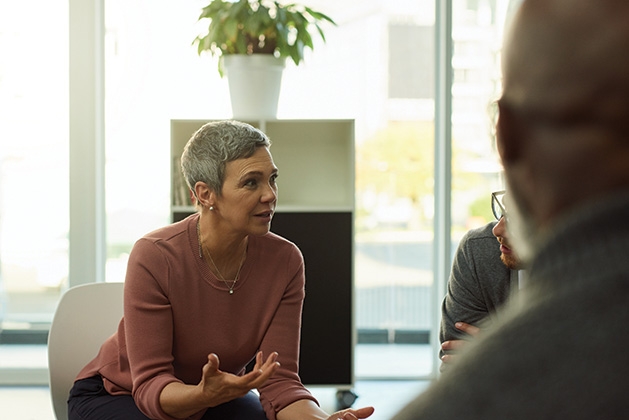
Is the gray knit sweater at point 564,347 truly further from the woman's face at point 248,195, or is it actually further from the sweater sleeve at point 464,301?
the woman's face at point 248,195

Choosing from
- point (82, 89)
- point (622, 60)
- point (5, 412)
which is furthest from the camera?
point (82, 89)

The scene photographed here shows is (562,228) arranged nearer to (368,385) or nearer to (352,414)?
(352,414)

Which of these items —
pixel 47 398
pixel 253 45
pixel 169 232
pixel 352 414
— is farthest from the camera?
pixel 47 398

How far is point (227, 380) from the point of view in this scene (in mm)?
1854

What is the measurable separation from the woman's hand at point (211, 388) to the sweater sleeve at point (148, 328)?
0.11ft

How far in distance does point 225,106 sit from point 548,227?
4074 millimetres

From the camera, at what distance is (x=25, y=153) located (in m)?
4.38

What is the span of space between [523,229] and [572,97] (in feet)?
0.23

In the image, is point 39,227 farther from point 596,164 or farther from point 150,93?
point 596,164

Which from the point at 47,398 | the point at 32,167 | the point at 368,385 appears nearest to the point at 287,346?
the point at 368,385

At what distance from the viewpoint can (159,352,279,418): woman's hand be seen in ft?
5.98

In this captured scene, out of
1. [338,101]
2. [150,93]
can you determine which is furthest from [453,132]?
[150,93]

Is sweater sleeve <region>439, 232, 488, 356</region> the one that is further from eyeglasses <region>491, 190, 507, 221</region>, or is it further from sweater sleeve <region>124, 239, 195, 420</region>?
sweater sleeve <region>124, 239, 195, 420</region>

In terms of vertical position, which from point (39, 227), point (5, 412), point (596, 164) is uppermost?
point (596, 164)
